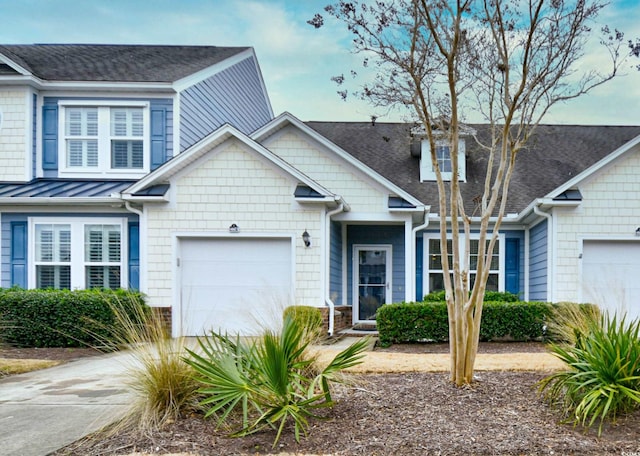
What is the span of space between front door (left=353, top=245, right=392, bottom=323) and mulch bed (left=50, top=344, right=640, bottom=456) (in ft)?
30.8

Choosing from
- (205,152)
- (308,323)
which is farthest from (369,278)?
(308,323)

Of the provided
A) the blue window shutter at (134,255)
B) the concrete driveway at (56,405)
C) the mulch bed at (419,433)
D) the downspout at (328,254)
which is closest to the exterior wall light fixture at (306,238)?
the downspout at (328,254)

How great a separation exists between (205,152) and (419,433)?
354 inches

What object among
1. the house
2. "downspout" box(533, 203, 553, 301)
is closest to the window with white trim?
the house

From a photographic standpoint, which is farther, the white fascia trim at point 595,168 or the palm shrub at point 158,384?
the white fascia trim at point 595,168

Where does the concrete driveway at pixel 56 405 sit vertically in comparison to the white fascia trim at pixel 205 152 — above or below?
below

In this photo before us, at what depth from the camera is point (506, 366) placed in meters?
7.90

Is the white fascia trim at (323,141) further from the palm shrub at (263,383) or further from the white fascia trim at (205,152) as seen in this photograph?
the palm shrub at (263,383)

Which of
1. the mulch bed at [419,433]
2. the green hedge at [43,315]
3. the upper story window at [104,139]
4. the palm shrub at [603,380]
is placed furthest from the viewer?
the upper story window at [104,139]

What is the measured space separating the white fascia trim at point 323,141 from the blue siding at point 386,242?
1.48 metres

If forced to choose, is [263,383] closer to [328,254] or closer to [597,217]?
[328,254]

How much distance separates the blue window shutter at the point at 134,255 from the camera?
527 inches

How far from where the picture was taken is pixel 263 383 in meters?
5.08

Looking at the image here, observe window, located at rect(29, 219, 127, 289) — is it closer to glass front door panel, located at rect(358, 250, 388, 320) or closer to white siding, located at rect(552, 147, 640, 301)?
glass front door panel, located at rect(358, 250, 388, 320)
